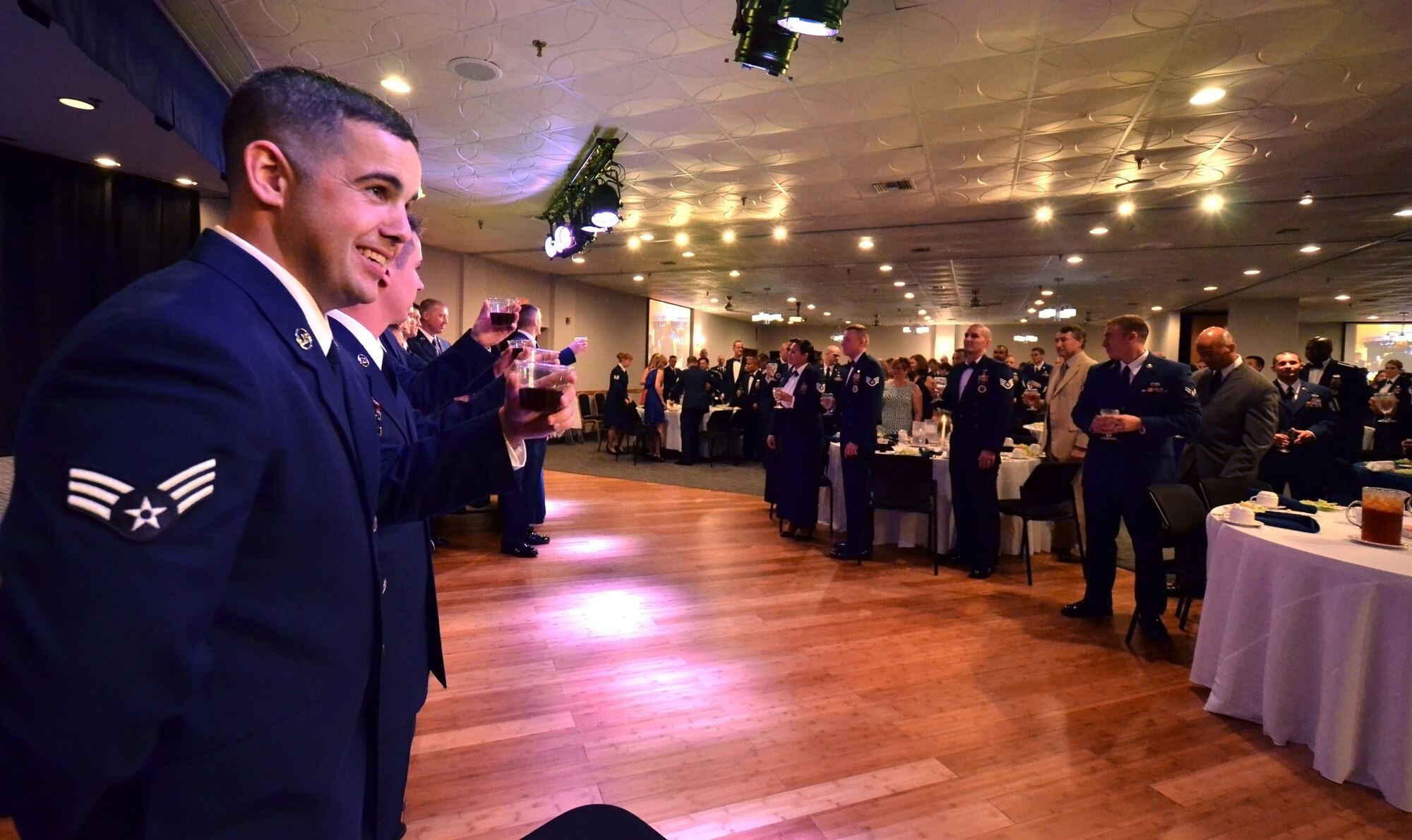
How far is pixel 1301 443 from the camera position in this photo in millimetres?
5262

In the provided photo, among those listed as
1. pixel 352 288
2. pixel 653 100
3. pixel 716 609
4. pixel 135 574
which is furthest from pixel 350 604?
pixel 653 100

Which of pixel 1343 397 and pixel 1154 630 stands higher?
pixel 1343 397

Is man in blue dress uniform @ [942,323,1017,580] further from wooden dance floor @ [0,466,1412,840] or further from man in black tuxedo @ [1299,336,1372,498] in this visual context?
man in black tuxedo @ [1299,336,1372,498]

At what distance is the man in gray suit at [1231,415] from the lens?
4336 millimetres

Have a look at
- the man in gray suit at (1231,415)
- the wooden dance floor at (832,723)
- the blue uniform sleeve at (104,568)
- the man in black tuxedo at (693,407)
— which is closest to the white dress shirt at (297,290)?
the blue uniform sleeve at (104,568)

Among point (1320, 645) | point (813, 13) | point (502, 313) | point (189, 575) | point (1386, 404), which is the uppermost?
point (813, 13)

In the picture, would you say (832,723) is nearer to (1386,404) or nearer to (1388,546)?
(1388,546)

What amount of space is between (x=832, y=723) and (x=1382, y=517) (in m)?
2.34

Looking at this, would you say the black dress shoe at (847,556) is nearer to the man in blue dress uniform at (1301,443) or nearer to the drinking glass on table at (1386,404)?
the man in blue dress uniform at (1301,443)

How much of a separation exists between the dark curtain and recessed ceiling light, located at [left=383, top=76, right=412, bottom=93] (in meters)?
2.86

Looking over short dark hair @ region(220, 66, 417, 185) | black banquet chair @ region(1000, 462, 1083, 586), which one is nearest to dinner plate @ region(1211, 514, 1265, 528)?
black banquet chair @ region(1000, 462, 1083, 586)

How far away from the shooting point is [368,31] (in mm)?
4109

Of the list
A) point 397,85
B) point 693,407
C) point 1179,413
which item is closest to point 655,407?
point 693,407

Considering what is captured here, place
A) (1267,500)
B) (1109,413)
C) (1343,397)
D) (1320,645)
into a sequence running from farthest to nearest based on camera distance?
(1343,397) → (1109,413) → (1267,500) → (1320,645)
